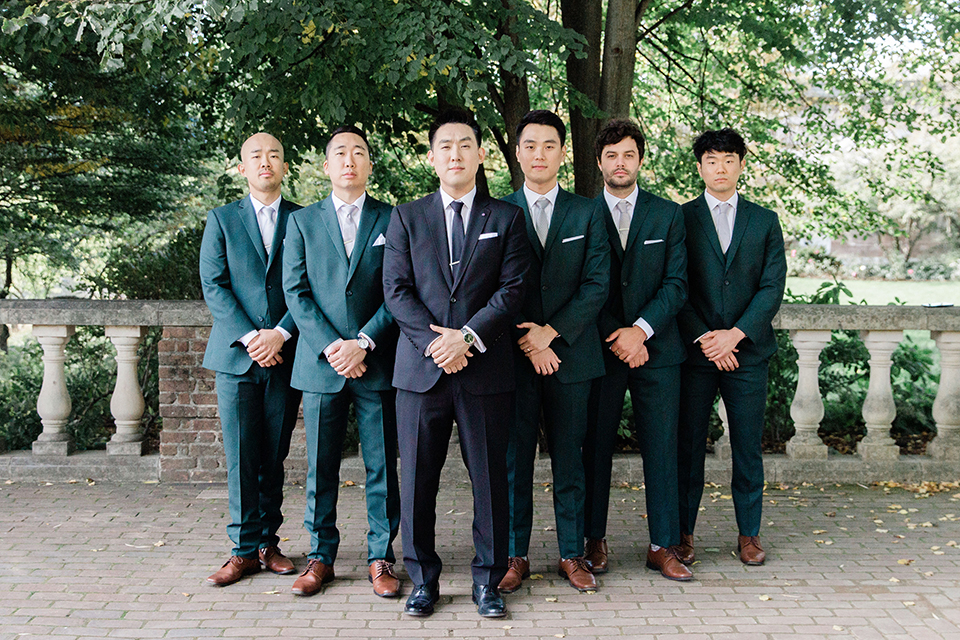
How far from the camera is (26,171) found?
31.8ft

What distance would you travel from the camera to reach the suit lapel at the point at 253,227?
15.1 feet

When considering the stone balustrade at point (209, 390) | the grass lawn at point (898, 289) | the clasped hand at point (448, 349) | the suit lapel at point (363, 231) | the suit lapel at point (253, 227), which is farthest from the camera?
the grass lawn at point (898, 289)

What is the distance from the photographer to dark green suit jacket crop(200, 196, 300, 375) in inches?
179

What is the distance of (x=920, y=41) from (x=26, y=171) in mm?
9727

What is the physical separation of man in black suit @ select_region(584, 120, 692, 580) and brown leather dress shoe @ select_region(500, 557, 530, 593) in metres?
0.39

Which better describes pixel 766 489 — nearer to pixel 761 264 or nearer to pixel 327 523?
pixel 761 264

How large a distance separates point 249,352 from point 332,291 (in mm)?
559

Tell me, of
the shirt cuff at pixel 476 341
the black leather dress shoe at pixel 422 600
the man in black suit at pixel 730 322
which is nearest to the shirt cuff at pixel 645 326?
the man in black suit at pixel 730 322

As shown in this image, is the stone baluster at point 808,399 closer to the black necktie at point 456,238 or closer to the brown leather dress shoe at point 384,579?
the black necktie at point 456,238

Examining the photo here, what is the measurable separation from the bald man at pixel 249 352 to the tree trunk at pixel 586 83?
3178 millimetres

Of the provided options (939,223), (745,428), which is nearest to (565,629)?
(745,428)

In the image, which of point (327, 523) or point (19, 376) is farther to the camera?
point (19, 376)

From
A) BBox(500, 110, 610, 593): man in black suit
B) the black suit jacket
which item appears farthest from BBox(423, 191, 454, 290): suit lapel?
BBox(500, 110, 610, 593): man in black suit

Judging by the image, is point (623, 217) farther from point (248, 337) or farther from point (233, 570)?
point (233, 570)
